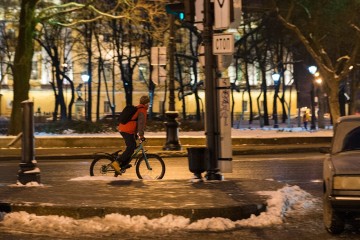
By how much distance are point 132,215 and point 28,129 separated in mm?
3717

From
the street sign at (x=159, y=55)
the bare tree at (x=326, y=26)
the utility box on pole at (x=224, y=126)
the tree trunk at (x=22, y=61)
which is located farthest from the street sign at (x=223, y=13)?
the bare tree at (x=326, y=26)

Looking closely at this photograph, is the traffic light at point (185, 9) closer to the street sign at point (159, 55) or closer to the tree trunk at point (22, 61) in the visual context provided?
the street sign at point (159, 55)

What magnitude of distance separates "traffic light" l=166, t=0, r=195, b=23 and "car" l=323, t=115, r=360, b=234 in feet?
15.2

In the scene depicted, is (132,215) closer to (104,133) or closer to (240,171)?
(240,171)

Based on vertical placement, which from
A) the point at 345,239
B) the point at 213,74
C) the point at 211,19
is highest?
the point at 211,19

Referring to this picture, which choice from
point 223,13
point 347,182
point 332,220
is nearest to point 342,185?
point 347,182

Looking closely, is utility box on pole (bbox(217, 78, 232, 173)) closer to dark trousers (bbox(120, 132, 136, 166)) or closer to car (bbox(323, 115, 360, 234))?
dark trousers (bbox(120, 132, 136, 166))

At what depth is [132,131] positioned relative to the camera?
1388cm

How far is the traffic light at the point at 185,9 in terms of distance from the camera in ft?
41.1

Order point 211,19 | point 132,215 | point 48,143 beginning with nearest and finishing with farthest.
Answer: point 132,215, point 211,19, point 48,143

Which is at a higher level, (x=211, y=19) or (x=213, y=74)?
(x=211, y=19)

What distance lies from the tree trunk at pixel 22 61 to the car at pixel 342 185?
21524 millimetres

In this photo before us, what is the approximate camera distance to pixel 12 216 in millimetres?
9570

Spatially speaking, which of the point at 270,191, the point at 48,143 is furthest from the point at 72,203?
the point at 48,143
